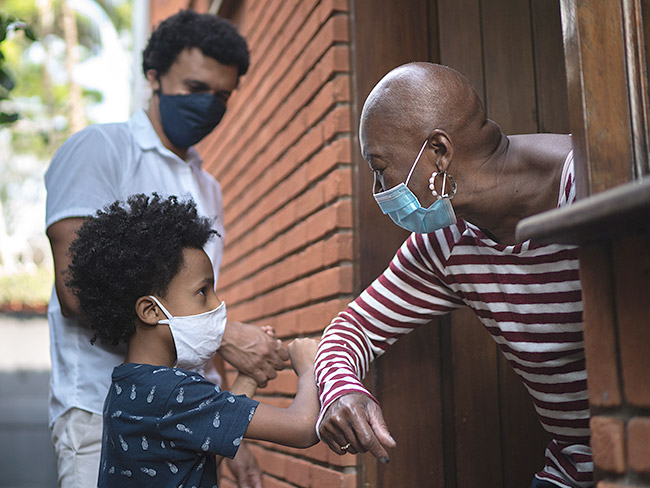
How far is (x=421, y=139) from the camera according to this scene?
1.68m

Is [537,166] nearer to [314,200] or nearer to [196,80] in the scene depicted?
[314,200]

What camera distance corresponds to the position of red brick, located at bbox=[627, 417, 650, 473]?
3.47 ft

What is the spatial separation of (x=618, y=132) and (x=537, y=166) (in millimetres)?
498

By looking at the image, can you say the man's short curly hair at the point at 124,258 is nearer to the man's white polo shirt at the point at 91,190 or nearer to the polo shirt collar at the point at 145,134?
the man's white polo shirt at the point at 91,190

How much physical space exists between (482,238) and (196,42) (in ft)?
4.84

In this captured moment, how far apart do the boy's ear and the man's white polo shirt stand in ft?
0.99

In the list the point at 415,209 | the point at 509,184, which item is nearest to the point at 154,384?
the point at 415,209

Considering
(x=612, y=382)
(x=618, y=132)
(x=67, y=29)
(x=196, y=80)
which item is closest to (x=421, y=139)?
(x=618, y=132)

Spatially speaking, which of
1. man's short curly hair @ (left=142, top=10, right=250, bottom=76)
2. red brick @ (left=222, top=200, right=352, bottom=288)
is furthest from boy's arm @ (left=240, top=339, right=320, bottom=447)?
man's short curly hair @ (left=142, top=10, right=250, bottom=76)

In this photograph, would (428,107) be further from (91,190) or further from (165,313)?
(91,190)

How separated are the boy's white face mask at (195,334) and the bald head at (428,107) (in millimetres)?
695

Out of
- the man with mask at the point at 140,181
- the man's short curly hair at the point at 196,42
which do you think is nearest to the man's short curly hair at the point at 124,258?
the man with mask at the point at 140,181

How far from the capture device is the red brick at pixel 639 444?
106 centimetres

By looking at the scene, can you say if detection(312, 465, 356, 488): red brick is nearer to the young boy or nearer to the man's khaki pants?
the young boy
